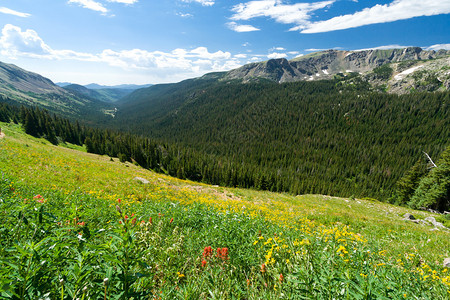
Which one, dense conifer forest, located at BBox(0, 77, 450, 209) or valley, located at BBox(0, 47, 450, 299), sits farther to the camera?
dense conifer forest, located at BBox(0, 77, 450, 209)

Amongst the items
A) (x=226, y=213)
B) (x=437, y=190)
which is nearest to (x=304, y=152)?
(x=437, y=190)

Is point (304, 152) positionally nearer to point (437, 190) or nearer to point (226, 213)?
point (437, 190)

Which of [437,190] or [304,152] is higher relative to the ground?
[437,190]

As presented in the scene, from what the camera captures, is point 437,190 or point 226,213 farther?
point 437,190

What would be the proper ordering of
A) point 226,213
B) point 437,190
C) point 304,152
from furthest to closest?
1. point 304,152
2. point 437,190
3. point 226,213

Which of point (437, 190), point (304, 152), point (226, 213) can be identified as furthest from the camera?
point (304, 152)

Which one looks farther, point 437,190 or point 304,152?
point 304,152

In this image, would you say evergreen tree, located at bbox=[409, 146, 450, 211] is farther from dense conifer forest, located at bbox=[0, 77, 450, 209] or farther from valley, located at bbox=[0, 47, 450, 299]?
dense conifer forest, located at bbox=[0, 77, 450, 209]

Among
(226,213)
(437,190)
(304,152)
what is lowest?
(304,152)

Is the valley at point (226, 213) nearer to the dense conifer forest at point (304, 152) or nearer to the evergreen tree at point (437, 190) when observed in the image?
the evergreen tree at point (437, 190)

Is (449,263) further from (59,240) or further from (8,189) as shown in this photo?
(8,189)

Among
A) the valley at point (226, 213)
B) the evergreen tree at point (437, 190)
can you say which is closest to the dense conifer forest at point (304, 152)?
the valley at point (226, 213)

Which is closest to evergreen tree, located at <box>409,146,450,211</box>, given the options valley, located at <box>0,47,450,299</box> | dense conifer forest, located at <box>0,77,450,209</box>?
valley, located at <box>0,47,450,299</box>

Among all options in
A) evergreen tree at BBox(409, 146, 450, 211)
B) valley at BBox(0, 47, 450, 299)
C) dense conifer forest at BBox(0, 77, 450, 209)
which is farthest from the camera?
dense conifer forest at BBox(0, 77, 450, 209)
